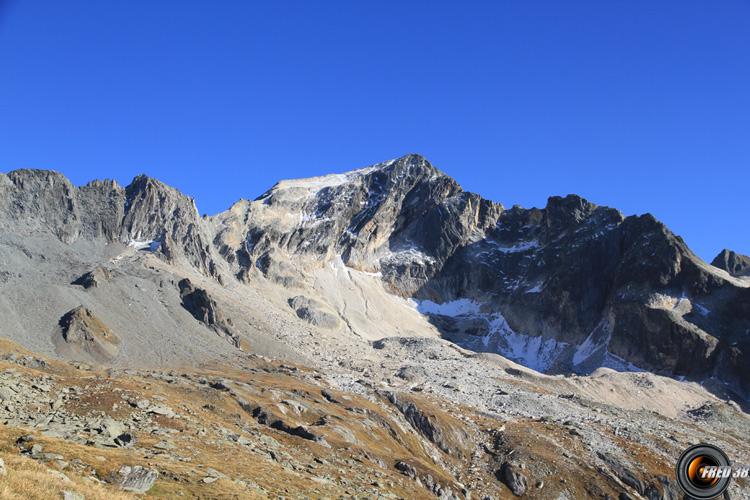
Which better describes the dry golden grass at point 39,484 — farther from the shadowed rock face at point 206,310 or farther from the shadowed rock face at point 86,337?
the shadowed rock face at point 206,310

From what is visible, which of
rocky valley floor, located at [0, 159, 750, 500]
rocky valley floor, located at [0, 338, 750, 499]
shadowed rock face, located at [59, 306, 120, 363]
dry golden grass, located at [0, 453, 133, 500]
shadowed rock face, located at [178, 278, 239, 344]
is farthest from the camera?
shadowed rock face, located at [178, 278, 239, 344]

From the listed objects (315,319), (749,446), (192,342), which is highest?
(315,319)

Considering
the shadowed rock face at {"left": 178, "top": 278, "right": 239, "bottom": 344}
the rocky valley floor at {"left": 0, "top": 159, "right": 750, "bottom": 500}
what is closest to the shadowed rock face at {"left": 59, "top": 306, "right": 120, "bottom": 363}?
the rocky valley floor at {"left": 0, "top": 159, "right": 750, "bottom": 500}

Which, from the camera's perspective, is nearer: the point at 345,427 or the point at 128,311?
the point at 345,427

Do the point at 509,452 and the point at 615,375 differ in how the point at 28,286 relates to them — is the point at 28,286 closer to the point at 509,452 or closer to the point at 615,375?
the point at 509,452

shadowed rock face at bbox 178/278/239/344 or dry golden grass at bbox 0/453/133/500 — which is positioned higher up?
shadowed rock face at bbox 178/278/239/344

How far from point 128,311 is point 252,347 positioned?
26.6 meters

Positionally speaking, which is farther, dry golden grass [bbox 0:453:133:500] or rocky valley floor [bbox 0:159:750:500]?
rocky valley floor [bbox 0:159:750:500]

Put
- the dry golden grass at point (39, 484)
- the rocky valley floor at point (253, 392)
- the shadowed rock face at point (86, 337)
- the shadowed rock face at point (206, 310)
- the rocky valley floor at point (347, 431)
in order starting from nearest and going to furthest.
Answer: the dry golden grass at point (39, 484) → the rocky valley floor at point (347, 431) → the rocky valley floor at point (253, 392) → the shadowed rock face at point (86, 337) → the shadowed rock face at point (206, 310)

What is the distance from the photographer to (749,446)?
13388 centimetres

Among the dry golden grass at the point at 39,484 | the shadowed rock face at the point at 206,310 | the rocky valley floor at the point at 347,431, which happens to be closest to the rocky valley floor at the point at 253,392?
the dry golden grass at the point at 39,484

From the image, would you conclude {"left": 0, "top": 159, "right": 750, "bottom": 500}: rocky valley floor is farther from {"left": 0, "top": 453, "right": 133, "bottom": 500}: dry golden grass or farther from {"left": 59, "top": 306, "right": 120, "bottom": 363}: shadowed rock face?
{"left": 59, "top": 306, "right": 120, "bottom": 363}: shadowed rock face

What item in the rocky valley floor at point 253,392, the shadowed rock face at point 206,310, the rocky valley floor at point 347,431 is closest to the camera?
the rocky valley floor at point 347,431

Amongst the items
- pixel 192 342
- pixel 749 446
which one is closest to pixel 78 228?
pixel 192 342
